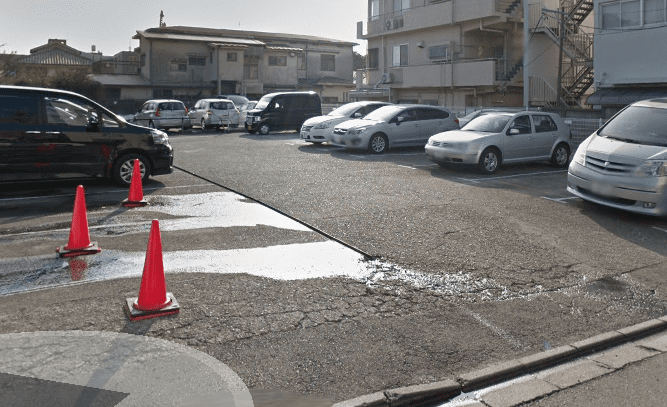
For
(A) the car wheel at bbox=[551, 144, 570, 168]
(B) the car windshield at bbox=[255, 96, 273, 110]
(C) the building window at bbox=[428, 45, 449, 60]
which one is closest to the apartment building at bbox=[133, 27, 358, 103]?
(C) the building window at bbox=[428, 45, 449, 60]

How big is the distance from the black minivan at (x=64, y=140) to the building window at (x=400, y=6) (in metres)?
25.5

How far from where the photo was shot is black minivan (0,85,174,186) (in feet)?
34.4

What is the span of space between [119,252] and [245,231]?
1704mm

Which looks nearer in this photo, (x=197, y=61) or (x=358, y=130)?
(x=358, y=130)

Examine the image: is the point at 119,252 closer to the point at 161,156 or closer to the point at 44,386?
the point at 44,386

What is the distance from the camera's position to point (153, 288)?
5.42 metres

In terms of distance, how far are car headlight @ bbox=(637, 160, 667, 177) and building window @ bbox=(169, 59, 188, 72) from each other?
140 ft

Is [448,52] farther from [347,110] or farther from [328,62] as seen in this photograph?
[328,62]

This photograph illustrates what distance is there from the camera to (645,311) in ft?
19.3

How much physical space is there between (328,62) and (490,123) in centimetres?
4335

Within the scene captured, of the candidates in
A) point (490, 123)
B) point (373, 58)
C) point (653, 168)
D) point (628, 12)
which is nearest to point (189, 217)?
point (653, 168)

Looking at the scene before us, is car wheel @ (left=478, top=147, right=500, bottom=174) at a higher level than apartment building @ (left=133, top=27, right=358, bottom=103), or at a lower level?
lower

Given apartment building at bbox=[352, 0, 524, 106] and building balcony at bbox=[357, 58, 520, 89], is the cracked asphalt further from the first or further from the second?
apartment building at bbox=[352, 0, 524, 106]

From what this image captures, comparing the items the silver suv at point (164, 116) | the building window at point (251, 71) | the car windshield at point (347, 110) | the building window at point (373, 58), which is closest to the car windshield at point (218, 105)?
the silver suv at point (164, 116)
